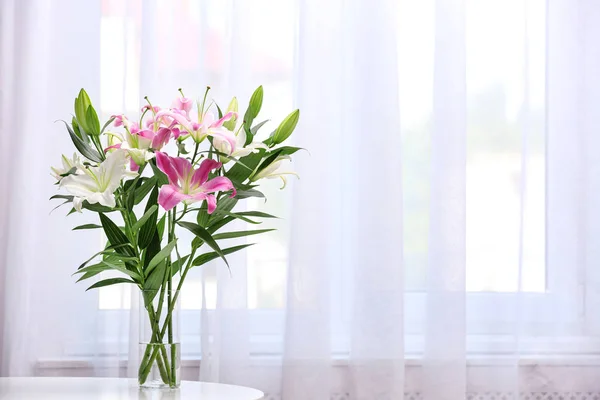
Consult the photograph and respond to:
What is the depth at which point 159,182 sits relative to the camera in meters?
1.25

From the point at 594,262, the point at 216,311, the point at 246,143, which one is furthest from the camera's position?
the point at 594,262

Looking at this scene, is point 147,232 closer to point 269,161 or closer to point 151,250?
point 151,250

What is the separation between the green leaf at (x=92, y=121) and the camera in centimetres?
122

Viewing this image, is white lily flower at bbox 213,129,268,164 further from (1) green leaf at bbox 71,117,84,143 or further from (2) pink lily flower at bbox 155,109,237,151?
(1) green leaf at bbox 71,117,84,143

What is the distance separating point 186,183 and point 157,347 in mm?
284

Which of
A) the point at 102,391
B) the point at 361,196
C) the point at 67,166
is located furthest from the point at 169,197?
the point at 361,196

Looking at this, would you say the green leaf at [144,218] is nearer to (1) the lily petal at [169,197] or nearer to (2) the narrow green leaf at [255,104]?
(1) the lily petal at [169,197]

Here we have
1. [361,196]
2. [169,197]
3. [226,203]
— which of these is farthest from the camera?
[361,196]

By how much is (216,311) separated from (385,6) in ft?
2.65

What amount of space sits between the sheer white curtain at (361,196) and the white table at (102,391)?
289 millimetres

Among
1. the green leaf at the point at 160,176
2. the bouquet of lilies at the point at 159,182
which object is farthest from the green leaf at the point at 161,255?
the green leaf at the point at 160,176

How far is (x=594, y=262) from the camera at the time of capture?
1777 millimetres

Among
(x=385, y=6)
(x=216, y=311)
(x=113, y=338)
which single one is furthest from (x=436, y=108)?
(x=113, y=338)

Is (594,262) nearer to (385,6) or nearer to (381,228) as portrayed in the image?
(381,228)
